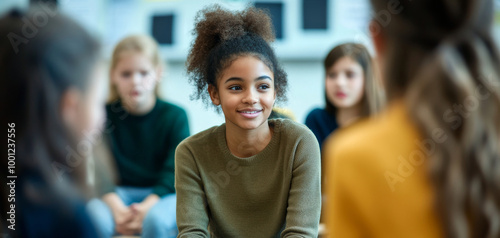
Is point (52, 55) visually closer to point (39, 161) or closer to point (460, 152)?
point (39, 161)

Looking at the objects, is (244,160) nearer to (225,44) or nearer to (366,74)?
(225,44)

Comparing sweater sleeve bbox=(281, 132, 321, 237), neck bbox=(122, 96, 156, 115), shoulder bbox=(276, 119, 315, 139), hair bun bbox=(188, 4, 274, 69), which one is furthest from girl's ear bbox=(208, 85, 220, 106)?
neck bbox=(122, 96, 156, 115)

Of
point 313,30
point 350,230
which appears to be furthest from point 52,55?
point 313,30

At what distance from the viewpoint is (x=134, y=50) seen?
99.7 inches

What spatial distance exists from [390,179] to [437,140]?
0.10 metres

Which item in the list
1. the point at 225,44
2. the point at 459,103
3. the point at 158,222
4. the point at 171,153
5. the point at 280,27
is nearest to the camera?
the point at 459,103

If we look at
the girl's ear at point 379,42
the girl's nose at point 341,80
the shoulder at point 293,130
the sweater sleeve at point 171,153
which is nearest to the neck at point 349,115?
the girl's nose at point 341,80

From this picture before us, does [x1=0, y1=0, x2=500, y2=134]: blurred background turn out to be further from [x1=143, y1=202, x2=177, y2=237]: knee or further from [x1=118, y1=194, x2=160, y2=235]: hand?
[x1=143, y1=202, x2=177, y2=237]: knee

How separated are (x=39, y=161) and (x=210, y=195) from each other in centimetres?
74

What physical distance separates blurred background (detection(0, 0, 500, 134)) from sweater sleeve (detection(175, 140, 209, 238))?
150cm

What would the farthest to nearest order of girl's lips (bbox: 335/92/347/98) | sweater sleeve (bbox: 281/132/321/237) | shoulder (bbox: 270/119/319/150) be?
girl's lips (bbox: 335/92/347/98)
shoulder (bbox: 270/119/319/150)
sweater sleeve (bbox: 281/132/321/237)

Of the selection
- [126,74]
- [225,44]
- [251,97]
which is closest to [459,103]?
[251,97]

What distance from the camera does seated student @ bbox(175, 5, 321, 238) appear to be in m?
1.56

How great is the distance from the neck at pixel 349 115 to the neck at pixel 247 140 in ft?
3.16
